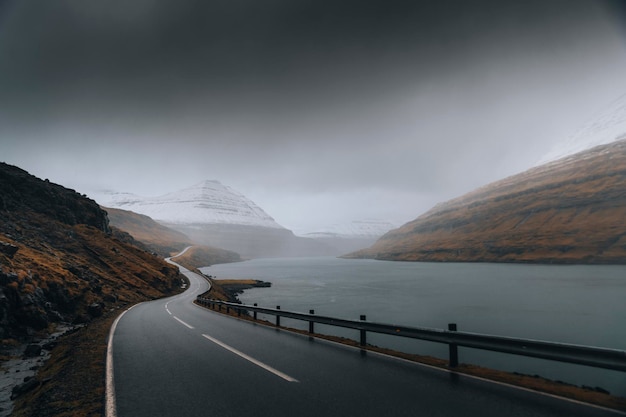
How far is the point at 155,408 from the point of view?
5602 mm

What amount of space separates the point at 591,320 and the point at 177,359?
133 ft

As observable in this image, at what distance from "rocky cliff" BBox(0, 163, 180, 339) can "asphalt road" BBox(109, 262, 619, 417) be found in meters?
11.3

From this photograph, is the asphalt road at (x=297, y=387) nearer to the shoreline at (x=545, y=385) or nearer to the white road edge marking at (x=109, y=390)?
the white road edge marking at (x=109, y=390)

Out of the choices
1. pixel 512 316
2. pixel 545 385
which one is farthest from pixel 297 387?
pixel 512 316

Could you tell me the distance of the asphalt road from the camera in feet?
17.4

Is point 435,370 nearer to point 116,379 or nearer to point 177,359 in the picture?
point 177,359

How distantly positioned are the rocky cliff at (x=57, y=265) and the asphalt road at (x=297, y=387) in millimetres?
11318

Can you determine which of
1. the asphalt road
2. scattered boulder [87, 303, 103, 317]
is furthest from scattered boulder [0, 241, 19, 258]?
the asphalt road

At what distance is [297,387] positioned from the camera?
636 centimetres

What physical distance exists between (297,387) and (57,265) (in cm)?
3057

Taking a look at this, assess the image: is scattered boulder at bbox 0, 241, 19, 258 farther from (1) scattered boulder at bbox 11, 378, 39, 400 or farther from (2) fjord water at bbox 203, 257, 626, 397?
(2) fjord water at bbox 203, 257, 626, 397

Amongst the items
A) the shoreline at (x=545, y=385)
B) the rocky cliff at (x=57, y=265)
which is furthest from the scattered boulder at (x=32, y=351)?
the shoreline at (x=545, y=385)

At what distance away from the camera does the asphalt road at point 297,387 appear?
5.29m

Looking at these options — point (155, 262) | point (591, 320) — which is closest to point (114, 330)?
point (591, 320)
